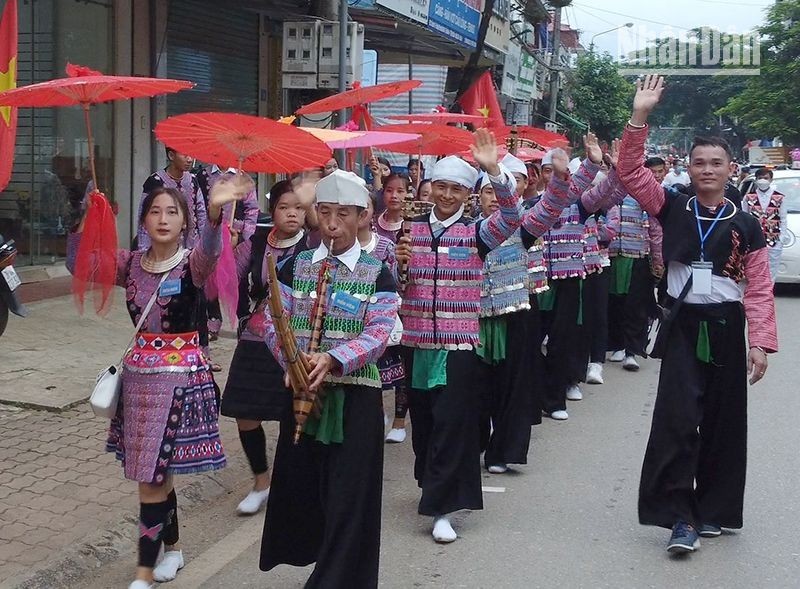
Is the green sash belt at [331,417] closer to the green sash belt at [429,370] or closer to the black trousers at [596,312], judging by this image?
the green sash belt at [429,370]

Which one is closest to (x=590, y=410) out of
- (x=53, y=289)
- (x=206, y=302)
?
(x=206, y=302)

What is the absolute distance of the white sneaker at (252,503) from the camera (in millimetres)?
5371

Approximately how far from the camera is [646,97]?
15.3ft

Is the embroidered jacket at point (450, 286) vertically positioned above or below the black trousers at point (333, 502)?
above

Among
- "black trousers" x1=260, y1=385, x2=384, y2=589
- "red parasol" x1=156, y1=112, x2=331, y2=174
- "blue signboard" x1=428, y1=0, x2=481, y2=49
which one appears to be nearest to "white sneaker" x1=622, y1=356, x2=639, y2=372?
"red parasol" x1=156, y1=112, x2=331, y2=174

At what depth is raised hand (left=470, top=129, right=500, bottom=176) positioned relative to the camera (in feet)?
16.1

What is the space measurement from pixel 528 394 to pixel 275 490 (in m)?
2.53

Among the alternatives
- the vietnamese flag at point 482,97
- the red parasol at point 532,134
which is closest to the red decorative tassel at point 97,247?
the red parasol at point 532,134

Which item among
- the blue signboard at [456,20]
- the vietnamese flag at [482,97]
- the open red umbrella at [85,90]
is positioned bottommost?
the open red umbrella at [85,90]

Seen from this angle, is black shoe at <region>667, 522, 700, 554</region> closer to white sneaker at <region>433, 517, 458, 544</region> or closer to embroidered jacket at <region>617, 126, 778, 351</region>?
embroidered jacket at <region>617, 126, 778, 351</region>

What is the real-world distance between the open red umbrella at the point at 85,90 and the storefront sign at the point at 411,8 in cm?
886

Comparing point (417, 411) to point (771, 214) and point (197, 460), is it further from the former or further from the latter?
point (771, 214)

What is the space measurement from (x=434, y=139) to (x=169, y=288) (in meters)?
2.92

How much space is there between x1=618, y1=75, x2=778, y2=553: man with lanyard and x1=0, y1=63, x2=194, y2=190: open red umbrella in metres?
2.08
